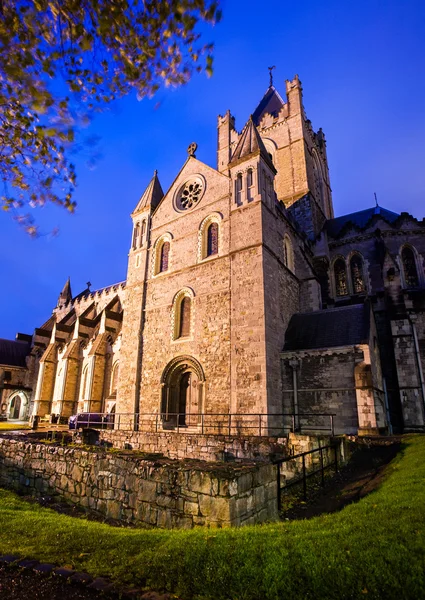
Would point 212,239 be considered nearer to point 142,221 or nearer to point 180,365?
point 142,221

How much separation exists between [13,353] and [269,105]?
42.2 metres

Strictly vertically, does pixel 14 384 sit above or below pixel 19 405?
above

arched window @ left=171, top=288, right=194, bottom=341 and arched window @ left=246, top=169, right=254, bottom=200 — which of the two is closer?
arched window @ left=246, top=169, right=254, bottom=200

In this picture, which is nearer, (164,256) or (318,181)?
(164,256)

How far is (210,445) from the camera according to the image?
11.7 m

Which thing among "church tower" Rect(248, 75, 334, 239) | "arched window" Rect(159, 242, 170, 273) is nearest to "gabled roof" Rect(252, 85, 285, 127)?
"church tower" Rect(248, 75, 334, 239)

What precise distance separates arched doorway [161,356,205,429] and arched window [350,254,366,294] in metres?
13.1

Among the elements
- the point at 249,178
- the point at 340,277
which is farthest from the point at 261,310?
the point at 340,277

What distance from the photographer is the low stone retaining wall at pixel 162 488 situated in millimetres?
5148

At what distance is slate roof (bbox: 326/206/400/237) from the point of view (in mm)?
25547

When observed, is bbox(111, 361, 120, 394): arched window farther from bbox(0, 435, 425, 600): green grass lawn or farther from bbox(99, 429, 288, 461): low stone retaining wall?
bbox(0, 435, 425, 600): green grass lawn

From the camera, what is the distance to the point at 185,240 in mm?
19906

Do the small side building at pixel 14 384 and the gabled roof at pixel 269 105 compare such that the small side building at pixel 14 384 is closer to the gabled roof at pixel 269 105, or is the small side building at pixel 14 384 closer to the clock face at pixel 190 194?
the clock face at pixel 190 194

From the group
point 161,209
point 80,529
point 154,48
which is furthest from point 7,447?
point 161,209
